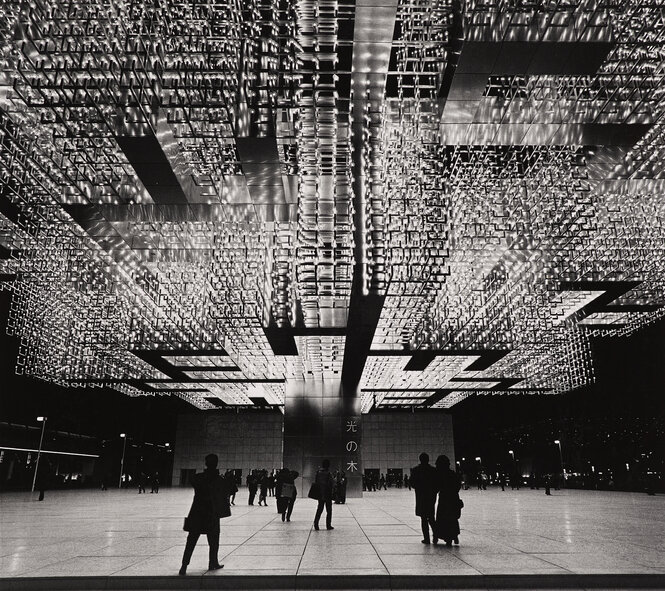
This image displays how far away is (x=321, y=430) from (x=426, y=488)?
24.4 meters

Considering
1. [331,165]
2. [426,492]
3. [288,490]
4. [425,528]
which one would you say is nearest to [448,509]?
[426,492]

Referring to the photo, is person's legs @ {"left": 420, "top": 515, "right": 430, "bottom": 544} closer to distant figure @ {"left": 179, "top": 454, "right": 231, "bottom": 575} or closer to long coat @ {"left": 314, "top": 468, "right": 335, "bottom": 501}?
long coat @ {"left": 314, "top": 468, "right": 335, "bottom": 501}

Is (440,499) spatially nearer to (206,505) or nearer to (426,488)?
(426,488)

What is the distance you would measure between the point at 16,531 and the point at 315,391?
74.7 ft

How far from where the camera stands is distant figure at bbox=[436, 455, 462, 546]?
987 centimetres

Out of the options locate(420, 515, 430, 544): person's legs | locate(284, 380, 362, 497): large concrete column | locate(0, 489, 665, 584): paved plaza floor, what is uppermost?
locate(284, 380, 362, 497): large concrete column

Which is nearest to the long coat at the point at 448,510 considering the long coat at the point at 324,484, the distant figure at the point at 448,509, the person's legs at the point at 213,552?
the distant figure at the point at 448,509

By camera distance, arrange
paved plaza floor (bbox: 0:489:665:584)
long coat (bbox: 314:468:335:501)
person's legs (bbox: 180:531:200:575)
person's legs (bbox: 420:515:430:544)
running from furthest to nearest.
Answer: long coat (bbox: 314:468:335:501)
person's legs (bbox: 420:515:430:544)
paved plaza floor (bbox: 0:489:665:584)
person's legs (bbox: 180:531:200:575)

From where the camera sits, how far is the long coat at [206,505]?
772cm

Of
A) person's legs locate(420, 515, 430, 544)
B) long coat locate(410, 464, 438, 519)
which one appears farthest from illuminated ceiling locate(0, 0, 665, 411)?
person's legs locate(420, 515, 430, 544)

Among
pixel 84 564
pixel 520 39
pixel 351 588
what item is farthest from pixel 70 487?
pixel 520 39

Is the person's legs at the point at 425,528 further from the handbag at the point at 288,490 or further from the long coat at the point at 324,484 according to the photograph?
the handbag at the point at 288,490

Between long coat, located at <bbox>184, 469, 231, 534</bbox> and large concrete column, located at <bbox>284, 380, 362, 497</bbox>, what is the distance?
26058 mm

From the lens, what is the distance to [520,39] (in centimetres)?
827
